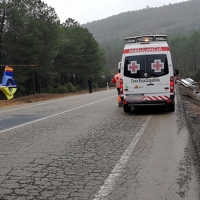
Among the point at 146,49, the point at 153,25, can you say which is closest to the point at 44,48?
the point at 146,49

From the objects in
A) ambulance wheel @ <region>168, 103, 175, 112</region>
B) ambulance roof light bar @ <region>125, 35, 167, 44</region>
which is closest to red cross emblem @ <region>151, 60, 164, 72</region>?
ambulance roof light bar @ <region>125, 35, 167, 44</region>

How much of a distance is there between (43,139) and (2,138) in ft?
3.93

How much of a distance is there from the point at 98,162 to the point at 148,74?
22.7ft

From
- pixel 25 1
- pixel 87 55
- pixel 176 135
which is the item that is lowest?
pixel 176 135

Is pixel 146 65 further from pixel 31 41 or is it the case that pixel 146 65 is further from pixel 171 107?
pixel 31 41

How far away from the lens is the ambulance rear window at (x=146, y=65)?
40.0ft

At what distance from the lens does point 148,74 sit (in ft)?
40.2

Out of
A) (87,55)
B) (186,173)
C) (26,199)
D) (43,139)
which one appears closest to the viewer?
(26,199)

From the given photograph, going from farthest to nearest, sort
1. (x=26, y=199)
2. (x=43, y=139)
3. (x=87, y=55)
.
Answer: (x=87, y=55) < (x=43, y=139) < (x=26, y=199)

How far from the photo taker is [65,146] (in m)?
7.34

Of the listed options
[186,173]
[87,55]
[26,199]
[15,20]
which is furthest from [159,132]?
[87,55]

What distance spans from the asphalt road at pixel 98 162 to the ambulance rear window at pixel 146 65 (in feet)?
A: 9.17

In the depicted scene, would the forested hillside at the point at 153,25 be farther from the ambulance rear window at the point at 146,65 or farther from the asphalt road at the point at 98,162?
the asphalt road at the point at 98,162

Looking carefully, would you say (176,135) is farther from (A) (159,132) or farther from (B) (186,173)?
(B) (186,173)
